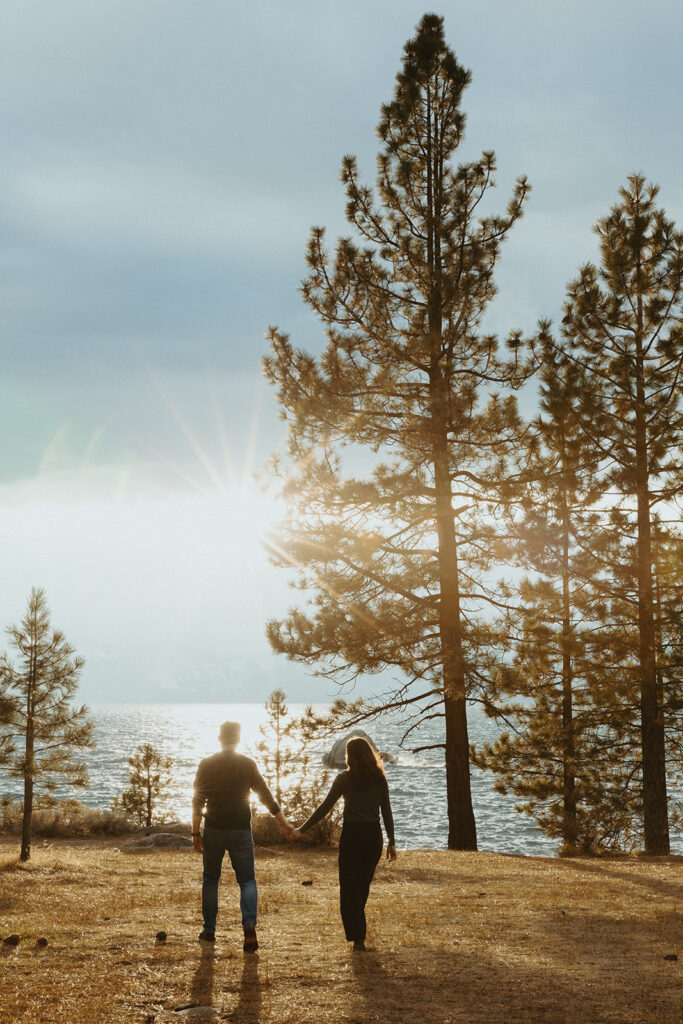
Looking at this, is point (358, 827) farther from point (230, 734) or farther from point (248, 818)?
point (230, 734)

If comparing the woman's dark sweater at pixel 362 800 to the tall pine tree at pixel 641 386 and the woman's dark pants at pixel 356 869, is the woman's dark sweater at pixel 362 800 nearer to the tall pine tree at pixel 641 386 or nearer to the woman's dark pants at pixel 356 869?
the woman's dark pants at pixel 356 869

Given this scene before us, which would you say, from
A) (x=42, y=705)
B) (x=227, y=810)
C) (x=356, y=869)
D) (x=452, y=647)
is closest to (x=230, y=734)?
(x=227, y=810)

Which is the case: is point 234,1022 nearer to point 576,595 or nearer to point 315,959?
point 315,959

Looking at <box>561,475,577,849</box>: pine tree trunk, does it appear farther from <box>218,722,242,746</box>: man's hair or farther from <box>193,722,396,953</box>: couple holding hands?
<box>218,722,242,746</box>: man's hair

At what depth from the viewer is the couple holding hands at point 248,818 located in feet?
21.9

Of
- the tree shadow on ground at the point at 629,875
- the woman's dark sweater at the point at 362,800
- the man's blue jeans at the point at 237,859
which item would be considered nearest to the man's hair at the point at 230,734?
the man's blue jeans at the point at 237,859

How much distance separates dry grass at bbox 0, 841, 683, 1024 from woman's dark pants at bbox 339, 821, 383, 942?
0.26 meters

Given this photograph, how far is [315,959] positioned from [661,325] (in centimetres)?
1626

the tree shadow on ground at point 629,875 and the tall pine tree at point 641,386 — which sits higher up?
the tall pine tree at point 641,386

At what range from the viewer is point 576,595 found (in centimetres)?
1892

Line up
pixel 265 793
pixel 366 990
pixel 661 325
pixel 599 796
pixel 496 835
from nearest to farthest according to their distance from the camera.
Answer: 1. pixel 366 990
2. pixel 265 793
3. pixel 661 325
4. pixel 599 796
5. pixel 496 835

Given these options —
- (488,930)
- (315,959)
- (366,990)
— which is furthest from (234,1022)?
(488,930)

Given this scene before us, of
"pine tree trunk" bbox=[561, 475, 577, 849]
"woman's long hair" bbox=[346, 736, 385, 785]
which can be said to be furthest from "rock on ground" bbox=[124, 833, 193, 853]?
"woman's long hair" bbox=[346, 736, 385, 785]

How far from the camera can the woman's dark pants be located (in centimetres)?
655
